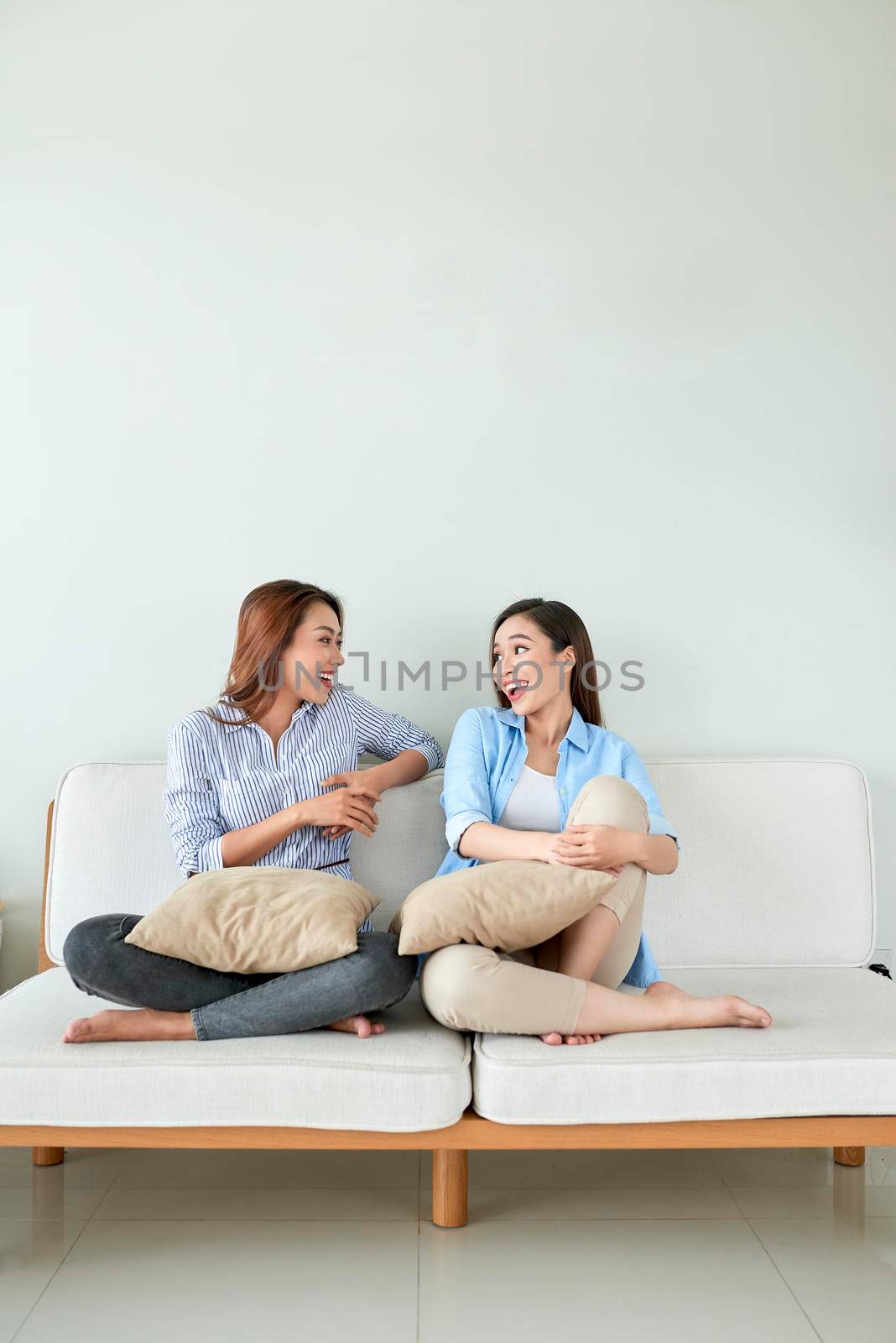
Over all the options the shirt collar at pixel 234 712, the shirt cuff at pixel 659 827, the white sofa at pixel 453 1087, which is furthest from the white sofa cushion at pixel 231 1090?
the shirt collar at pixel 234 712

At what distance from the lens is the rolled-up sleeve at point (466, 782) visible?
6.84ft

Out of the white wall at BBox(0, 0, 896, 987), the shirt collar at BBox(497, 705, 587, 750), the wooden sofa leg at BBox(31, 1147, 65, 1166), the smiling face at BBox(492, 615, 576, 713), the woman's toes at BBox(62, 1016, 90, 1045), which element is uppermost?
the white wall at BBox(0, 0, 896, 987)

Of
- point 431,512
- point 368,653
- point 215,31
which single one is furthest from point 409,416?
point 215,31

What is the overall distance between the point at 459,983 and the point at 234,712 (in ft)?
2.70

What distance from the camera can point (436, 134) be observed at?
2607 millimetres

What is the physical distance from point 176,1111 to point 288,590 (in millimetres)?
1062

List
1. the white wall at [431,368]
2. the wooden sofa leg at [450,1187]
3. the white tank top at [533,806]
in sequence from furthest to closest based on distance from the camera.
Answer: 1. the white wall at [431,368]
2. the white tank top at [533,806]
3. the wooden sofa leg at [450,1187]

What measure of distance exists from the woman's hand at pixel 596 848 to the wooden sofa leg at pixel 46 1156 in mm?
1131

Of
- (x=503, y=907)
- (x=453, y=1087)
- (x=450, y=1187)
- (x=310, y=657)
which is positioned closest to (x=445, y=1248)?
(x=450, y=1187)

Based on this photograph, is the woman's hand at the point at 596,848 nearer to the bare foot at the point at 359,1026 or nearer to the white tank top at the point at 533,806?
the white tank top at the point at 533,806

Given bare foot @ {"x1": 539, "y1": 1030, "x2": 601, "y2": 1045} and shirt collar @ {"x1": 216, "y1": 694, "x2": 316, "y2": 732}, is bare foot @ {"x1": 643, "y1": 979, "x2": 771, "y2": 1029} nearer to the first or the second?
bare foot @ {"x1": 539, "y1": 1030, "x2": 601, "y2": 1045}

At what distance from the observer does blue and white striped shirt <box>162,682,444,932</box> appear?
210cm

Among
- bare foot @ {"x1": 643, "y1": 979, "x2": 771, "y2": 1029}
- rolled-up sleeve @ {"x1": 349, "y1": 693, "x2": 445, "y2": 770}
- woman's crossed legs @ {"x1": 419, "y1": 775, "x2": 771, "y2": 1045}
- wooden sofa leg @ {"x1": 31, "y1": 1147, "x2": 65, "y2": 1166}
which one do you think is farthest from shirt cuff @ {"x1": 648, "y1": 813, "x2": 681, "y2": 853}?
wooden sofa leg @ {"x1": 31, "y1": 1147, "x2": 65, "y2": 1166}

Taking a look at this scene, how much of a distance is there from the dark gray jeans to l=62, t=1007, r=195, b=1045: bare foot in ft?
0.06
